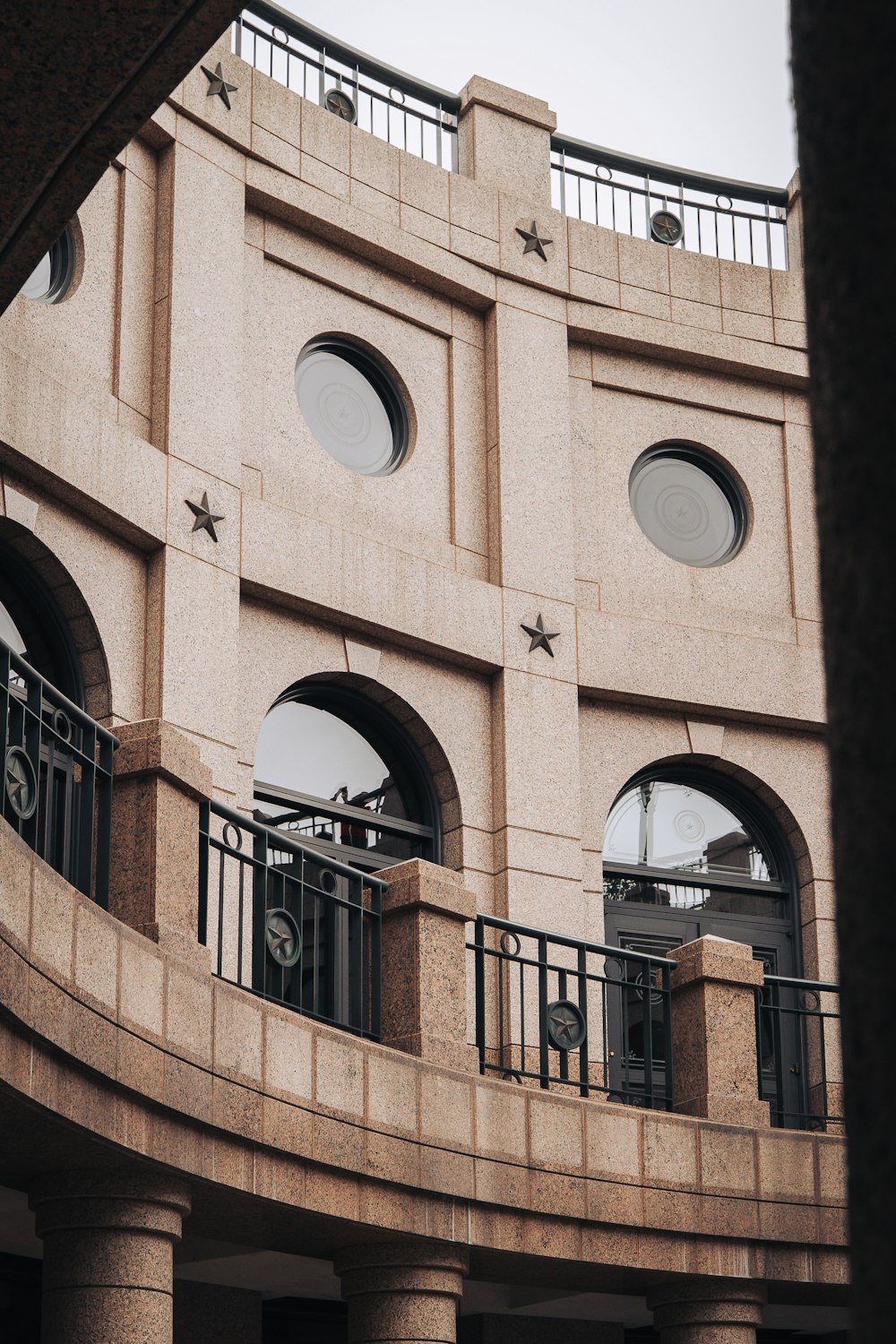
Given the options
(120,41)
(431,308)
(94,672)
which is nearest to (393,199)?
(431,308)

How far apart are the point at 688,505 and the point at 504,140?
4084 millimetres

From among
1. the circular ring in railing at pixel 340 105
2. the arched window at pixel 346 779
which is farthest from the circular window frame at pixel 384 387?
the arched window at pixel 346 779

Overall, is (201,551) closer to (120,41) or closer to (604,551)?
(604,551)

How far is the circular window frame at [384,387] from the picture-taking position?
16609mm

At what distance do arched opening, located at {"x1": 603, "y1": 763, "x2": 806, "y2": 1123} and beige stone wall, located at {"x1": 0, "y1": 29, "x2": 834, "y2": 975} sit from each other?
1.10 feet

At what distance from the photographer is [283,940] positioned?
1018cm

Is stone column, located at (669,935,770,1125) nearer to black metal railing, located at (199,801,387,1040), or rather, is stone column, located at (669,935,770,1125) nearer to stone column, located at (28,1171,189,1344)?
black metal railing, located at (199,801,387,1040)

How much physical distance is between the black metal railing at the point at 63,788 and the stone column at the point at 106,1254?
141 cm

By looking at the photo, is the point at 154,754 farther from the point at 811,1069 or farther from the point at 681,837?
the point at 811,1069

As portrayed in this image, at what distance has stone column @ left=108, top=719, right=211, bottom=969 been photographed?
9.04m

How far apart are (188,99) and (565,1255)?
9695 millimetres

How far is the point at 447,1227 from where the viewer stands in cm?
1045

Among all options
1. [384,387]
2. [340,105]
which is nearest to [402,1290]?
[384,387]

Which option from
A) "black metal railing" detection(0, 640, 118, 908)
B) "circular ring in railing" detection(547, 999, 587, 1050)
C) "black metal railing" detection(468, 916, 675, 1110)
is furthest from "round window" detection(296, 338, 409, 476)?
"black metal railing" detection(0, 640, 118, 908)
